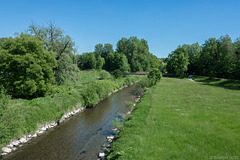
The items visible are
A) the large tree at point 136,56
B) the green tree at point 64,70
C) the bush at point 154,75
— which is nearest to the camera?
the green tree at point 64,70

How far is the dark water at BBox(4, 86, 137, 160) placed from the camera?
454 inches

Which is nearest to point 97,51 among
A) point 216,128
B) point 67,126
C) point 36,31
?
point 36,31

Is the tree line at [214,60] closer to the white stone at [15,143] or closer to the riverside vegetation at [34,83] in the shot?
the riverside vegetation at [34,83]

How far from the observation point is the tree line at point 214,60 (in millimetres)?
45094

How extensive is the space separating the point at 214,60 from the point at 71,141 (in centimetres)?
6971

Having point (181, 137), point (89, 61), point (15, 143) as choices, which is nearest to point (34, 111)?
point (15, 143)

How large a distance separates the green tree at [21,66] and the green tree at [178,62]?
64.6 meters

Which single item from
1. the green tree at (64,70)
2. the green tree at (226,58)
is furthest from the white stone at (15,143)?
the green tree at (226,58)

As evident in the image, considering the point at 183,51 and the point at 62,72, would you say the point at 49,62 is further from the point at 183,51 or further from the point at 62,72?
the point at 183,51

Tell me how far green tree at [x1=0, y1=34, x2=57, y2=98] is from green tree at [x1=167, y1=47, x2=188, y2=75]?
6457 centimetres

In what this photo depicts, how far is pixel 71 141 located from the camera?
13938 millimetres

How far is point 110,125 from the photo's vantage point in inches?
695

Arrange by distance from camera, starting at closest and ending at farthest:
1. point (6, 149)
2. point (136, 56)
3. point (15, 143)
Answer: point (6, 149) < point (15, 143) < point (136, 56)

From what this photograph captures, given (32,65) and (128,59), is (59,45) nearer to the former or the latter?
(32,65)
